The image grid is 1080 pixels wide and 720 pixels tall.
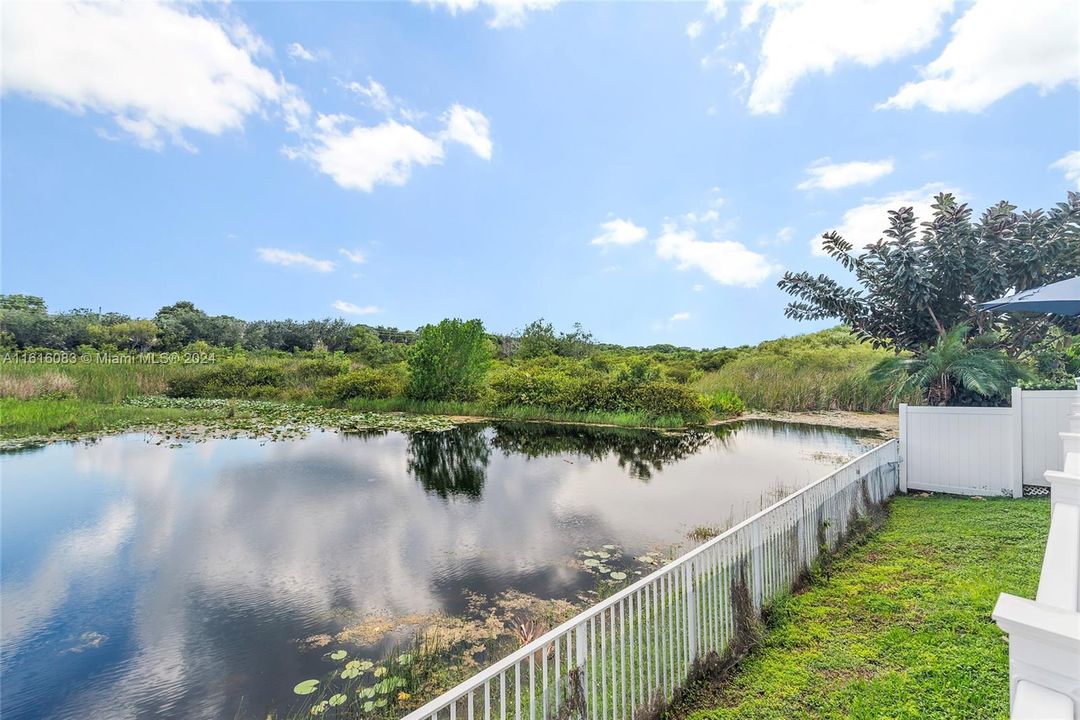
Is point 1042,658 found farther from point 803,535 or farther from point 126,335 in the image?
point 126,335

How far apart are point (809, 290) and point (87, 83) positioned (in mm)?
13627

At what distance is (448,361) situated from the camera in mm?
18266

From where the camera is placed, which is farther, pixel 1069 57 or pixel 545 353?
pixel 545 353

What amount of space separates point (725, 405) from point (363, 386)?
46.1ft

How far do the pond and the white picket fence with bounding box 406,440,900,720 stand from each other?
1230 mm

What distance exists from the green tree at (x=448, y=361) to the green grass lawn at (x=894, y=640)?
15.1 metres

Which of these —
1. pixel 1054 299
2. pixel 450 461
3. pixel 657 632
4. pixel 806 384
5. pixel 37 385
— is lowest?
pixel 450 461

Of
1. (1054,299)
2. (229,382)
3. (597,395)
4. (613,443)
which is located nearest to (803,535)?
(1054,299)

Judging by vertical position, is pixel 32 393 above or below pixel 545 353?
below

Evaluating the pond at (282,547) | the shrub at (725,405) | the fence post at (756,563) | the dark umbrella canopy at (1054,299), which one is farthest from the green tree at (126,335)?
the dark umbrella canopy at (1054,299)

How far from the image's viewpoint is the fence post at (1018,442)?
217 inches

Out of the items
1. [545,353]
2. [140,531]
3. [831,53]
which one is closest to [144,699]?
[140,531]

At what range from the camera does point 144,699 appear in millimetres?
2986

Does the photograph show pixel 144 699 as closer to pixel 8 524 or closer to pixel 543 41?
pixel 8 524
